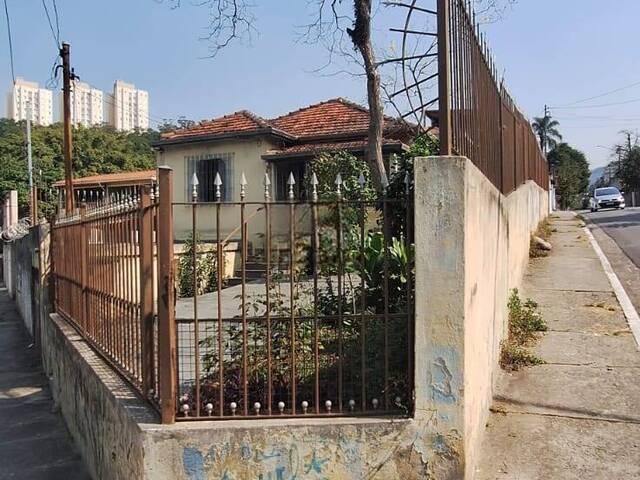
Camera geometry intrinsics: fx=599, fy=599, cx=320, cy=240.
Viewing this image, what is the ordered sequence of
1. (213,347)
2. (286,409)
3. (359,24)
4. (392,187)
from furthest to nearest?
(359,24), (392,187), (213,347), (286,409)

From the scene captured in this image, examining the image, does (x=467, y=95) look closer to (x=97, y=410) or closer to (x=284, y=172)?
(x=97, y=410)

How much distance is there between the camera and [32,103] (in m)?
37.8

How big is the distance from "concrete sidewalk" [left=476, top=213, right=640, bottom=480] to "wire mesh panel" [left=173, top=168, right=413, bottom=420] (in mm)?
973

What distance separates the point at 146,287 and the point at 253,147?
1374 centimetres

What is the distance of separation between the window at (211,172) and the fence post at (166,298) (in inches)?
544

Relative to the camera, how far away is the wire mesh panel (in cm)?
355

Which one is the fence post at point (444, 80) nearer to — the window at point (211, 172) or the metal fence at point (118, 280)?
the metal fence at point (118, 280)

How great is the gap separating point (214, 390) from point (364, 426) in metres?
0.96

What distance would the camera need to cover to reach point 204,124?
19.3 m

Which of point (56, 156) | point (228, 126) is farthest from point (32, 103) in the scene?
point (228, 126)

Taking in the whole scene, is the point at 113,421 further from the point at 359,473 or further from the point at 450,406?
the point at 450,406

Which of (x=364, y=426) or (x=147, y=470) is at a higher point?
(x=364, y=426)

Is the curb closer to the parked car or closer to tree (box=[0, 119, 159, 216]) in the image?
the parked car

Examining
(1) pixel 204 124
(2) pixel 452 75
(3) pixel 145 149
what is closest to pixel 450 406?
(2) pixel 452 75
